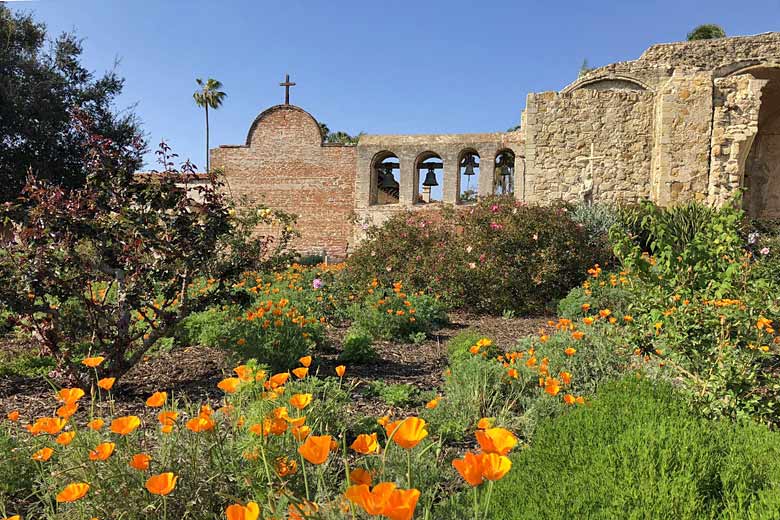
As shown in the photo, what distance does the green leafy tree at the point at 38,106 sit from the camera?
471 inches

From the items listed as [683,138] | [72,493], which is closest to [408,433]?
[72,493]

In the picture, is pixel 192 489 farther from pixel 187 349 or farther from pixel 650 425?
pixel 187 349

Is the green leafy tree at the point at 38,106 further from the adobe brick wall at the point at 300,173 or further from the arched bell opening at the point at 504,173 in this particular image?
the arched bell opening at the point at 504,173

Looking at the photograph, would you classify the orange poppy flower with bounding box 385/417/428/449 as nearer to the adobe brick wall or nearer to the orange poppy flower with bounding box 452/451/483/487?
the orange poppy flower with bounding box 452/451/483/487

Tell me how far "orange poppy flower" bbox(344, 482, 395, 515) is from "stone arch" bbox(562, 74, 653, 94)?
544 inches

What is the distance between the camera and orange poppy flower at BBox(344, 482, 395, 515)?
93 cm

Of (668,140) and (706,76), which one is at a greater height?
(706,76)

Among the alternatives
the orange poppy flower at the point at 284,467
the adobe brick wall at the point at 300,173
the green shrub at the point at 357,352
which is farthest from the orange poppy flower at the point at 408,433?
Result: the adobe brick wall at the point at 300,173

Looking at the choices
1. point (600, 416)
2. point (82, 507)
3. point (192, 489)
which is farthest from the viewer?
point (600, 416)

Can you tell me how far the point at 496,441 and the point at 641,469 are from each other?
878 mm

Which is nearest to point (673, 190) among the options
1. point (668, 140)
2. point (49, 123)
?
point (668, 140)

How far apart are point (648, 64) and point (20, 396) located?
1480cm

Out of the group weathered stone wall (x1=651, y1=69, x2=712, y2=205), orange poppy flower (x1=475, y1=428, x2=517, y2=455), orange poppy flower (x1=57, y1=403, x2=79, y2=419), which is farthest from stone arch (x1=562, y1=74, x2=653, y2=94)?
orange poppy flower (x1=57, y1=403, x2=79, y2=419)

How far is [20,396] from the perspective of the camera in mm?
3498
